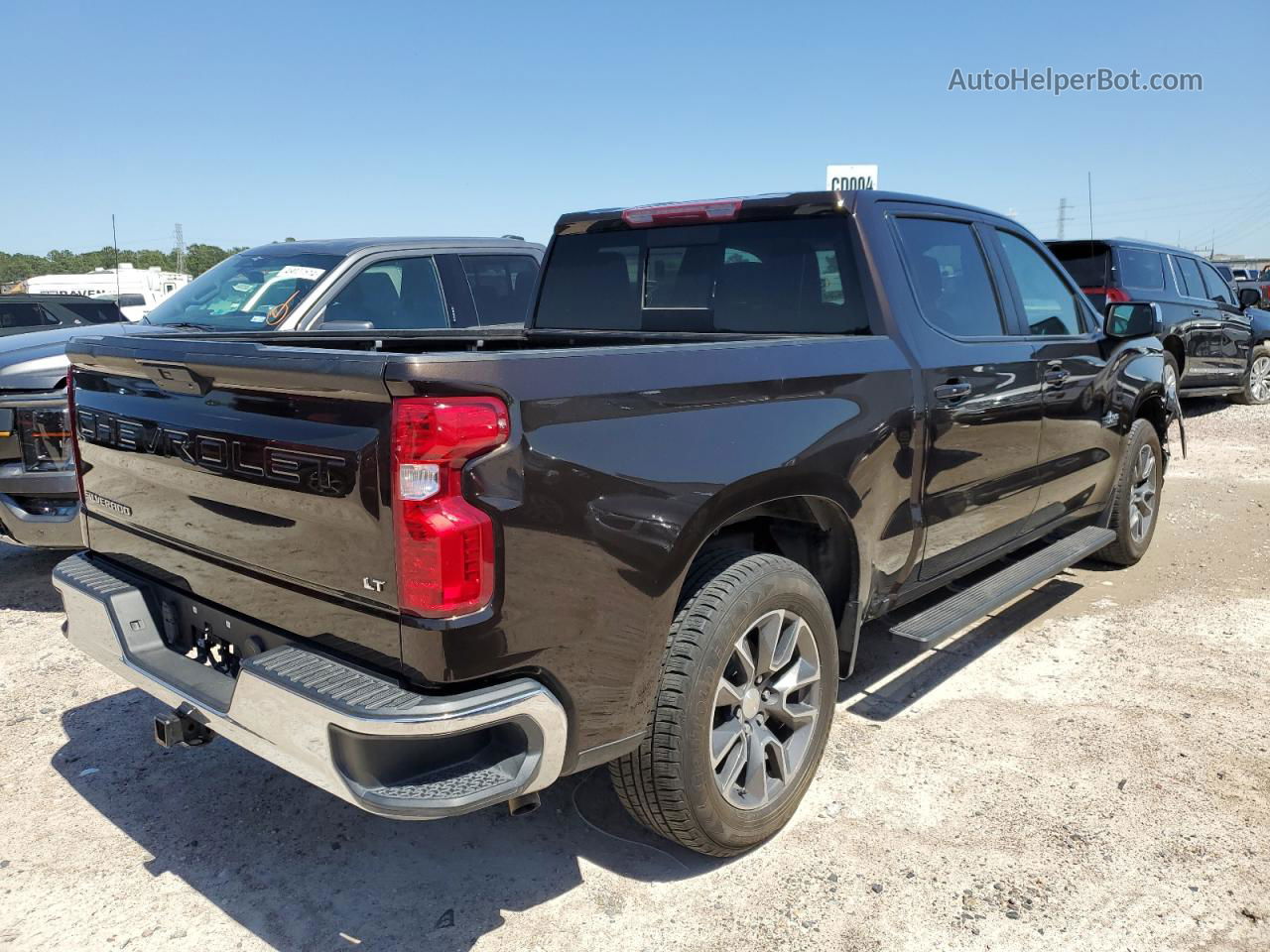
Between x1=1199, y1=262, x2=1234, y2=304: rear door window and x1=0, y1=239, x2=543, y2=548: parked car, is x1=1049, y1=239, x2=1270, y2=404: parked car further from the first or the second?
x1=0, y1=239, x2=543, y2=548: parked car

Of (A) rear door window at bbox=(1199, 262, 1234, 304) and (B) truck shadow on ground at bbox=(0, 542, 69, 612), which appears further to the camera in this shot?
(A) rear door window at bbox=(1199, 262, 1234, 304)

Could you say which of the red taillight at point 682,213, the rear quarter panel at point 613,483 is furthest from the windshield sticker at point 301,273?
the rear quarter panel at point 613,483

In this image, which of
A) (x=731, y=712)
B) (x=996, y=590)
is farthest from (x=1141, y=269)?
(x=731, y=712)

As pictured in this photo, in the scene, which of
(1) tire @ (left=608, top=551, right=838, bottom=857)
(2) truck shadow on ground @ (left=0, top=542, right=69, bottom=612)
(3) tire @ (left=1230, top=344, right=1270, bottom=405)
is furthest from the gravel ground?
(3) tire @ (left=1230, top=344, right=1270, bottom=405)

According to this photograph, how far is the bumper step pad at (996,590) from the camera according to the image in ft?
11.5

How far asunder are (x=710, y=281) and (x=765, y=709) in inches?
68.9

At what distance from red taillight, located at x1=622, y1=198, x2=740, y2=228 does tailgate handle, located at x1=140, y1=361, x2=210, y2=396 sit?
6.75 ft

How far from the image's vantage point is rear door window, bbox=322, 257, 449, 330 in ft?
20.1

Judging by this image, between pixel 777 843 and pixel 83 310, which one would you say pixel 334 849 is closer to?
pixel 777 843

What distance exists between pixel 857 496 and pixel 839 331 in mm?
697

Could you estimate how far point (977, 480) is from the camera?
3.85 meters

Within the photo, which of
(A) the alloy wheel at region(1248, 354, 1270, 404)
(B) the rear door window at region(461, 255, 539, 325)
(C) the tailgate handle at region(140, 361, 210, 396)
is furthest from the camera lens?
(A) the alloy wheel at region(1248, 354, 1270, 404)

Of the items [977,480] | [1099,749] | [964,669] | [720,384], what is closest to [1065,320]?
[977,480]

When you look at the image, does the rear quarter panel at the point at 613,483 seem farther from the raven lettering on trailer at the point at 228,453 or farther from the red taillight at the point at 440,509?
the raven lettering on trailer at the point at 228,453
